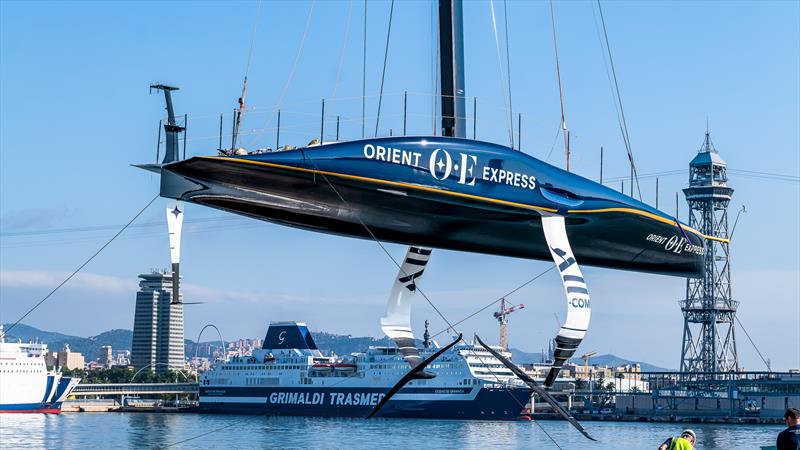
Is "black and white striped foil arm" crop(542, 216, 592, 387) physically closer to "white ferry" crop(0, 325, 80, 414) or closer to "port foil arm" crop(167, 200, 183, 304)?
"port foil arm" crop(167, 200, 183, 304)

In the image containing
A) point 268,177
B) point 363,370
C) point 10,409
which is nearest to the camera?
point 268,177

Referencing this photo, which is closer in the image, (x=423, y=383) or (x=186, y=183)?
(x=186, y=183)

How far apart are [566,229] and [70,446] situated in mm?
54467

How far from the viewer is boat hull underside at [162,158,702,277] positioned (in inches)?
632

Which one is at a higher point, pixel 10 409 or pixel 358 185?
pixel 358 185

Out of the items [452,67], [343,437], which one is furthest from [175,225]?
[343,437]

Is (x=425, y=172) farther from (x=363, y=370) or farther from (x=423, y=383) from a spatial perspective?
(x=363, y=370)

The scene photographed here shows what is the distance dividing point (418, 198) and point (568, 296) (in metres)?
2.61

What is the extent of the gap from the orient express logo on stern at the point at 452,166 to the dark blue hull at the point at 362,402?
81.2m

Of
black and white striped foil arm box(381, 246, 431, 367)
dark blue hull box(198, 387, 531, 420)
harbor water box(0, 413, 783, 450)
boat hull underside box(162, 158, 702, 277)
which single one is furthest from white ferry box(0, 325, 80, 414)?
boat hull underside box(162, 158, 702, 277)

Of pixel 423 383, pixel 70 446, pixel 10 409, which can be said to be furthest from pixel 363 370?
pixel 70 446

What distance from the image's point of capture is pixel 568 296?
16734 mm

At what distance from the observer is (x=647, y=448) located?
214 feet

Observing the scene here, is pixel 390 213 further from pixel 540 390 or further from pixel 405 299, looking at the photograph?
pixel 540 390
